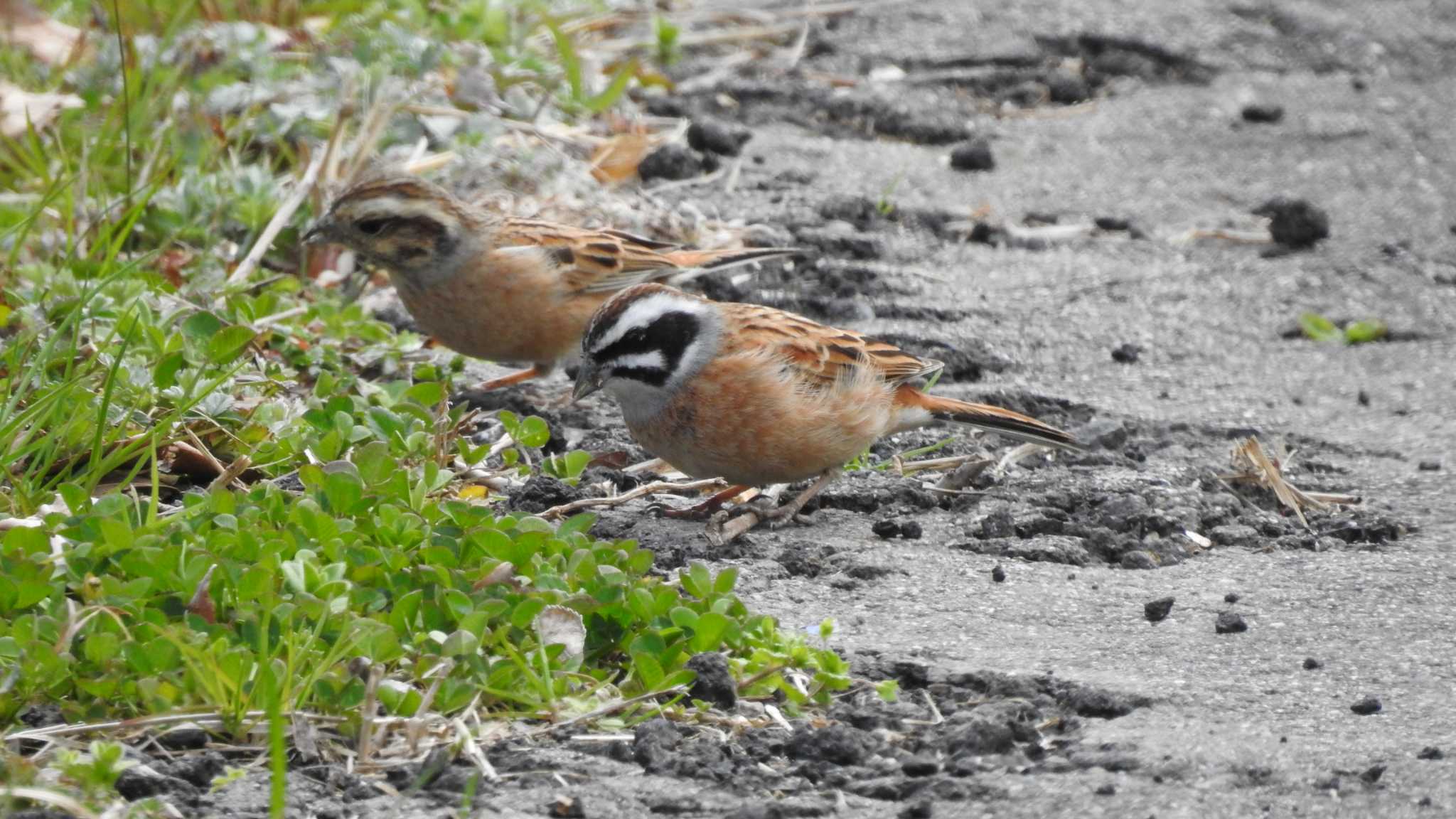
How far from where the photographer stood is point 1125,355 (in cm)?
759

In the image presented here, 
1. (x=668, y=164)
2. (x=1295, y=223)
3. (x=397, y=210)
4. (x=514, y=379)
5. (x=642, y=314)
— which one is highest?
(x=642, y=314)

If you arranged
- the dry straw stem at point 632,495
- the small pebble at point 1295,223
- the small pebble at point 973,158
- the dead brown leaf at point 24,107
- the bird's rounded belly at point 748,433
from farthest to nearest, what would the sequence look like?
the small pebble at point 973,158
the small pebble at point 1295,223
the dead brown leaf at point 24,107
the bird's rounded belly at point 748,433
the dry straw stem at point 632,495

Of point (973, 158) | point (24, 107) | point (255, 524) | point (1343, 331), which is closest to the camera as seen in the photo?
point (255, 524)

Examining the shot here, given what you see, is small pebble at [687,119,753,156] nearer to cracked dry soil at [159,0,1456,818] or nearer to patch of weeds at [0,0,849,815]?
cracked dry soil at [159,0,1456,818]

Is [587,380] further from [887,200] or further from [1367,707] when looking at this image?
[887,200]

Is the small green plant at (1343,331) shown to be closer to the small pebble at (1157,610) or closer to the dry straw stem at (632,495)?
the dry straw stem at (632,495)

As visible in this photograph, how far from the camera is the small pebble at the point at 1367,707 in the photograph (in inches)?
171

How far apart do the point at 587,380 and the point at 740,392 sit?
55cm

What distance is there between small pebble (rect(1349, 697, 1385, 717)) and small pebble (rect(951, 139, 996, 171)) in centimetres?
561

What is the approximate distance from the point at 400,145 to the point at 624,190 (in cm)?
114

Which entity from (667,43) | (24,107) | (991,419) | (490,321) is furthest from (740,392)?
(667,43)

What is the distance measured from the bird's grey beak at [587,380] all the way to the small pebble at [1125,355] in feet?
8.44

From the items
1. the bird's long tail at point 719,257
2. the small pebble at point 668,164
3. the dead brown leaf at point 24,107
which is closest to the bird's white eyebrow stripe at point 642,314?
the bird's long tail at point 719,257

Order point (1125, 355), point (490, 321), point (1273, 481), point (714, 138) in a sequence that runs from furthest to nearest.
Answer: point (714, 138)
point (1125, 355)
point (490, 321)
point (1273, 481)
